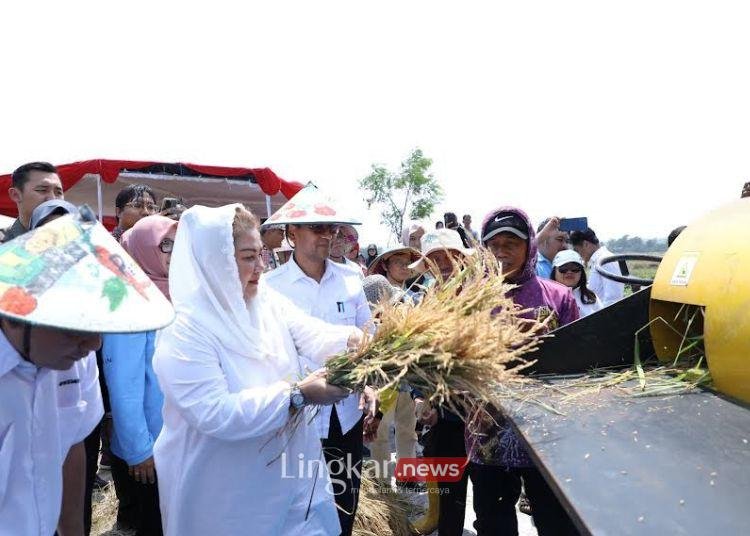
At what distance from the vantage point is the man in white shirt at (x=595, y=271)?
562 cm

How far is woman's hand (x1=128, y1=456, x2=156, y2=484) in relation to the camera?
2727 millimetres

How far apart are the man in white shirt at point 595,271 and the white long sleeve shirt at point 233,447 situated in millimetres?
3351

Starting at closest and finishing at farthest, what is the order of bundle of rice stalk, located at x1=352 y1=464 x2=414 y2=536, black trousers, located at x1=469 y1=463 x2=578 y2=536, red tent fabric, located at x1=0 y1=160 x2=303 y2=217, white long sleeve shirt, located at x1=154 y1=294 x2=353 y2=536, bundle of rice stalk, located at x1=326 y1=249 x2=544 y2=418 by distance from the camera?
bundle of rice stalk, located at x1=326 y1=249 x2=544 y2=418
white long sleeve shirt, located at x1=154 y1=294 x2=353 y2=536
black trousers, located at x1=469 y1=463 x2=578 y2=536
bundle of rice stalk, located at x1=352 y1=464 x2=414 y2=536
red tent fabric, located at x1=0 y1=160 x2=303 y2=217

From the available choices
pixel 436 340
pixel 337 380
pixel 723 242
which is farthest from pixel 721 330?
pixel 337 380

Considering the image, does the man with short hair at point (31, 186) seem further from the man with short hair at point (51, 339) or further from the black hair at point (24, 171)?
the man with short hair at point (51, 339)

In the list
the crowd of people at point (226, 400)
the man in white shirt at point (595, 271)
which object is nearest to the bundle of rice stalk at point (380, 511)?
the crowd of people at point (226, 400)

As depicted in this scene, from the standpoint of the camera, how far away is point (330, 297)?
3.12 m

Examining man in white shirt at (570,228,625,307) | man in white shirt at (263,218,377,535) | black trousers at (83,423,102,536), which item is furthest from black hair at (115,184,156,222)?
man in white shirt at (570,228,625,307)

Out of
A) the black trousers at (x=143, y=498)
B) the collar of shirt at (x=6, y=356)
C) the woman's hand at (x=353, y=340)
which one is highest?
the collar of shirt at (x=6, y=356)

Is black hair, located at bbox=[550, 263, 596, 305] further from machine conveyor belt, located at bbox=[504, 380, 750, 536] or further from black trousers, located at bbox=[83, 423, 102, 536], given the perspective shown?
black trousers, located at bbox=[83, 423, 102, 536]

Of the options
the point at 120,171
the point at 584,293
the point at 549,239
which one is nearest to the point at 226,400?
the point at 584,293

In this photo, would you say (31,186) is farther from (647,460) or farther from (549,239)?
(549,239)

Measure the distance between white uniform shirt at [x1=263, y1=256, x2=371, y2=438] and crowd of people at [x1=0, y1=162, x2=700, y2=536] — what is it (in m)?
0.01

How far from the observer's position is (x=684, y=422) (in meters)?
1.56
